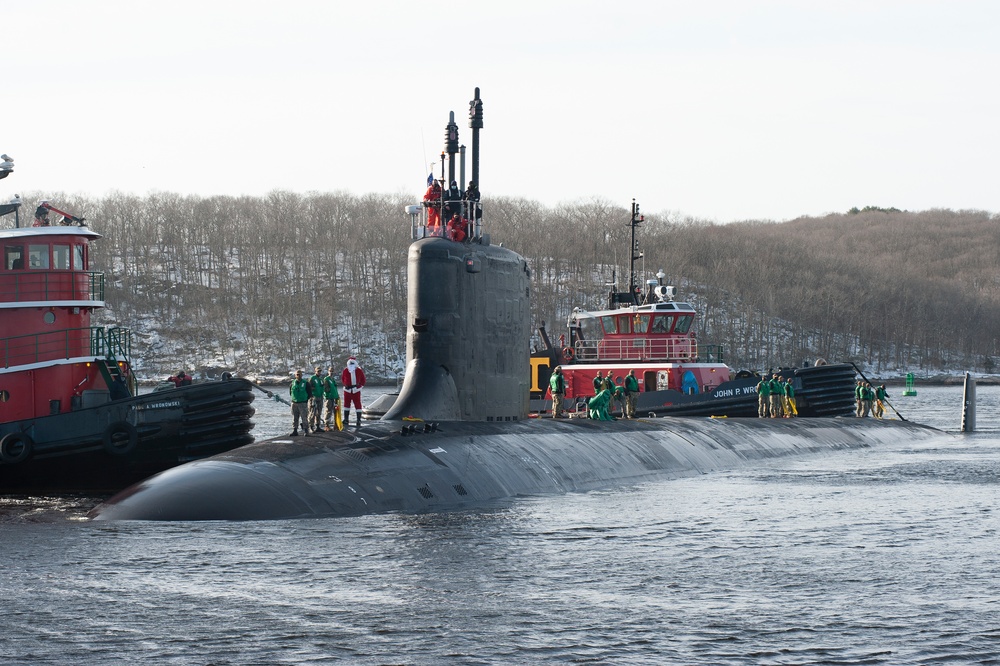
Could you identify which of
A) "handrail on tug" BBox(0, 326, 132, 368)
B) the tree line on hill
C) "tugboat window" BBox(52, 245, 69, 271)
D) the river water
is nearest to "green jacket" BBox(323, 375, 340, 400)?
"handrail on tug" BBox(0, 326, 132, 368)

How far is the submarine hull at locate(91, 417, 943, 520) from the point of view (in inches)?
721

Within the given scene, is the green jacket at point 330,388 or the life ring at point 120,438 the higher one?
the green jacket at point 330,388

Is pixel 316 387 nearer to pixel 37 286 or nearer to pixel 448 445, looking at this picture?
pixel 448 445

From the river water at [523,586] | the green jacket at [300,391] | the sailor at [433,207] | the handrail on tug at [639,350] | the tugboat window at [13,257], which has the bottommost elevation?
the river water at [523,586]

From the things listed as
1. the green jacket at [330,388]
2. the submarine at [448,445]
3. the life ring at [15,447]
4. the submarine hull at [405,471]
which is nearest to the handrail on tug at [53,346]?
the life ring at [15,447]

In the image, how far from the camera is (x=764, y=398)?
41.6m

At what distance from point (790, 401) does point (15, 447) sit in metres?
26.8

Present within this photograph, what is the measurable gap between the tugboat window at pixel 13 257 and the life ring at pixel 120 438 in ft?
14.2

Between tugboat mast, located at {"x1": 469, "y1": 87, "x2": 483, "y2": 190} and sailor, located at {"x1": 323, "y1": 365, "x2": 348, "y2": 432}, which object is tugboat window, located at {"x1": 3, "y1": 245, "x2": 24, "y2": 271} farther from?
tugboat mast, located at {"x1": 469, "y1": 87, "x2": 483, "y2": 190}

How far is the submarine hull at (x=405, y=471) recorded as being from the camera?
18.3m

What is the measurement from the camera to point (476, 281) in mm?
23266

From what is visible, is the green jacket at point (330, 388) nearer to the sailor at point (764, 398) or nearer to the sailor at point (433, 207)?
the sailor at point (433, 207)

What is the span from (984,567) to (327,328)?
96925mm

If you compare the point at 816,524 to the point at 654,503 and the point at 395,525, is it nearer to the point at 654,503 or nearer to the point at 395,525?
the point at 654,503
